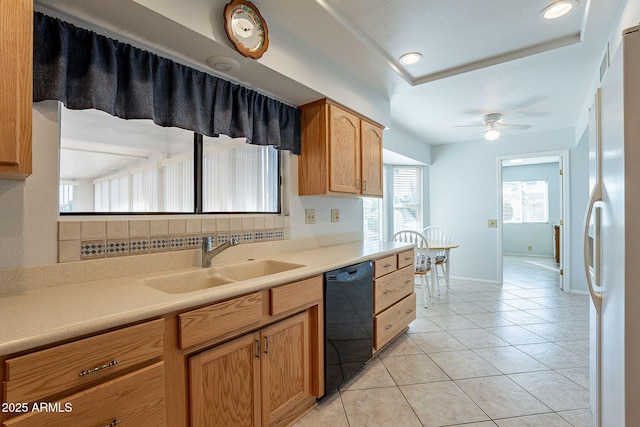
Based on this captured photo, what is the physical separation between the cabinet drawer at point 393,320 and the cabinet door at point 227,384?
114cm

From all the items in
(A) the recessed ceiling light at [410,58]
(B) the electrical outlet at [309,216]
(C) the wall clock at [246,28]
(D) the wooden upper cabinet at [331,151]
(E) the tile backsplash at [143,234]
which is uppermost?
(A) the recessed ceiling light at [410,58]

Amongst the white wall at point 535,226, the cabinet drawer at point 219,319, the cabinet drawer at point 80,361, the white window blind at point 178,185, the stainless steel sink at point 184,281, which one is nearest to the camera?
the cabinet drawer at point 80,361

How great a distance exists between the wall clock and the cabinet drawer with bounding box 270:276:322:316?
1.28 m

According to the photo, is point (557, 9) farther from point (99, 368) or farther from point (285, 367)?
point (99, 368)

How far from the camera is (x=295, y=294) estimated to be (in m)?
1.54

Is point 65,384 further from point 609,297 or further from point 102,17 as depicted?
point 609,297

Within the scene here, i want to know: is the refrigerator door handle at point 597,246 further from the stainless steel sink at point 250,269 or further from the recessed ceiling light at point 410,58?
the recessed ceiling light at point 410,58

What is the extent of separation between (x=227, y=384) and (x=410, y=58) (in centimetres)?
249

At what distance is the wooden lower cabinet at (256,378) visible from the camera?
1173 millimetres

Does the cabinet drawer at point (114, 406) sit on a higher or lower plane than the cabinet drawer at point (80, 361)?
lower

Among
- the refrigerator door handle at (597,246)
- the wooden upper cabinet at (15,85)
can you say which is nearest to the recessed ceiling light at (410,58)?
the refrigerator door handle at (597,246)

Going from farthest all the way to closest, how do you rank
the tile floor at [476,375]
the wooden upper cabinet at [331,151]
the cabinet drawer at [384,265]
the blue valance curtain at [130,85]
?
the wooden upper cabinet at [331,151] < the cabinet drawer at [384,265] < the tile floor at [476,375] < the blue valance curtain at [130,85]

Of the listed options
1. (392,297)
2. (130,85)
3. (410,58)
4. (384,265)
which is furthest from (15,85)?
(392,297)

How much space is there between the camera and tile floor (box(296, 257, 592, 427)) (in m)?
1.69
